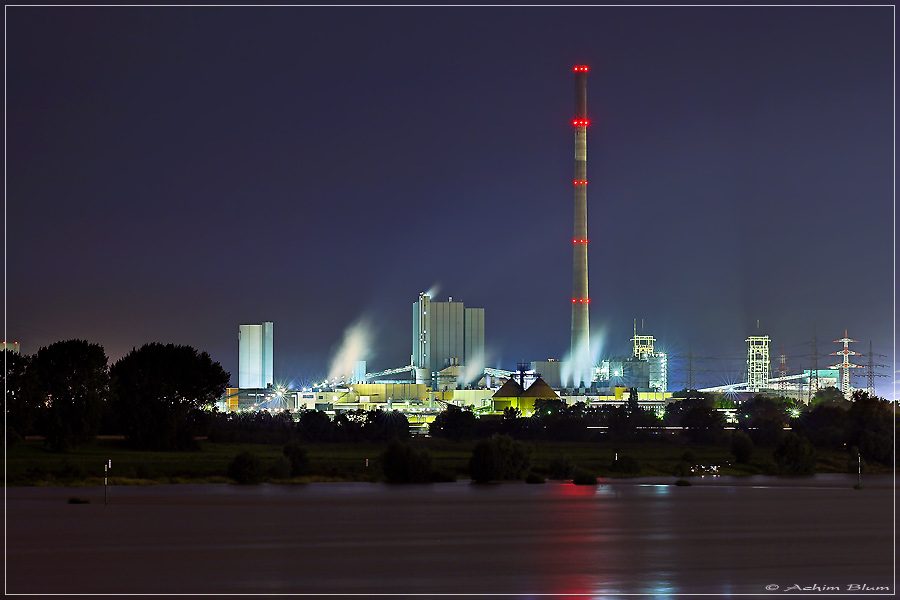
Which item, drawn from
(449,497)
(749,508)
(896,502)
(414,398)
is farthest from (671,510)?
(414,398)

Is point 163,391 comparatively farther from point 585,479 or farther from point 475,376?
point 475,376

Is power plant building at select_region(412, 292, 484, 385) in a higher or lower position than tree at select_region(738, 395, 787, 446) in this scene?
higher

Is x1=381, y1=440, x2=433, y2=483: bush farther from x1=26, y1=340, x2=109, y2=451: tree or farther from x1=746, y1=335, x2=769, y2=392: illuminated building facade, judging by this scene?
x1=746, y1=335, x2=769, y2=392: illuminated building facade

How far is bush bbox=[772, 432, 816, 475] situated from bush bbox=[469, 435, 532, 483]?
17596 millimetres

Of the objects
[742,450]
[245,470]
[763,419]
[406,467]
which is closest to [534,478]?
[406,467]

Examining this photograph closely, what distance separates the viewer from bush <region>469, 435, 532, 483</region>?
6388cm

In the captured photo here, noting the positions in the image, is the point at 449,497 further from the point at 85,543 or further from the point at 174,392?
the point at 174,392

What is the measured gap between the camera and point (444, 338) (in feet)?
531

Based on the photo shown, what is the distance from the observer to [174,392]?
8194 cm

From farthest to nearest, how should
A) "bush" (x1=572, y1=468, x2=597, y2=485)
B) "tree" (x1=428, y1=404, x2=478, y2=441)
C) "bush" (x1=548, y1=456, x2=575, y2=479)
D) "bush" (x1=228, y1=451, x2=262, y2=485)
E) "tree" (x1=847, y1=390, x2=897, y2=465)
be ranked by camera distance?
"tree" (x1=428, y1=404, x2=478, y2=441) → "tree" (x1=847, y1=390, x2=897, y2=465) → "bush" (x1=548, y1=456, x2=575, y2=479) → "bush" (x1=572, y1=468, x2=597, y2=485) → "bush" (x1=228, y1=451, x2=262, y2=485)

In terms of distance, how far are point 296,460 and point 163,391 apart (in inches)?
789

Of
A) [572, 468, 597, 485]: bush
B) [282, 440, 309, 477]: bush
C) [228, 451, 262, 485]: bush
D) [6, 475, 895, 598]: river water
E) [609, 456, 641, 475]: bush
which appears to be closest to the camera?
[6, 475, 895, 598]: river water

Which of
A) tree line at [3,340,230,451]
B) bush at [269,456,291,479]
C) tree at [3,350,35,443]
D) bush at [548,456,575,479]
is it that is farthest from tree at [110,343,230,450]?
bush at [548,456,575,479]

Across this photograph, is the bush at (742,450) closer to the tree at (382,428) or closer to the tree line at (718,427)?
the tree line at (718,427)
